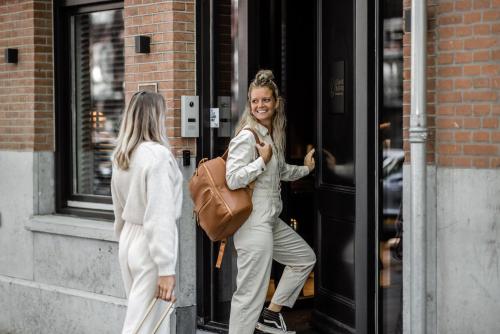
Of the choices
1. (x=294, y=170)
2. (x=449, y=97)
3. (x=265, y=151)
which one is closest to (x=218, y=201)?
(x=265, y=151)

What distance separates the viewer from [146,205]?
5.04 meters

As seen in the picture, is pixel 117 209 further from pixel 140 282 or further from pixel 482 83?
pixel 482 83

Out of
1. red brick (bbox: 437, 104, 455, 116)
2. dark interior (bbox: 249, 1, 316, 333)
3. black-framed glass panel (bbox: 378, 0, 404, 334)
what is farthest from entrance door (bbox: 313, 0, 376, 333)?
red brick (bbox: 437, 104, 455, 116)

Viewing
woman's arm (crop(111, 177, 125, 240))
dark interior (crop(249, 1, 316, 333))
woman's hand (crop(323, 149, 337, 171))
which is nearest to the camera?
woman's arm (crop(111, 177, 125, 240))

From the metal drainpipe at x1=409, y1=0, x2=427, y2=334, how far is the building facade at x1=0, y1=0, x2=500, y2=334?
0.04m

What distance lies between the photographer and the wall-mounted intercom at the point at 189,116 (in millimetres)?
7336

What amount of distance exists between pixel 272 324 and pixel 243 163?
4.26ft

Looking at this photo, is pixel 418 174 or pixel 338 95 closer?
pixel 418 174

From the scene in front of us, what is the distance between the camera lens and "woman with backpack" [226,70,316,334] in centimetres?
624

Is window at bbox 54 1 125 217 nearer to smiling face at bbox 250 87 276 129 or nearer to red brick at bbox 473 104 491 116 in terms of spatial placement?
smiling face at bbox 250 87 276 129

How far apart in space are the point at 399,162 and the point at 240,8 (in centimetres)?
193

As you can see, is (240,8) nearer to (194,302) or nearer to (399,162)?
(399,162)

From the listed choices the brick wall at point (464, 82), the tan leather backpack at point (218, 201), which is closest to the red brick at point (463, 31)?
the brick wall at point (464, 82)

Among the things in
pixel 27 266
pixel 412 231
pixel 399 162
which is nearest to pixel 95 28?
pixel 27 266
